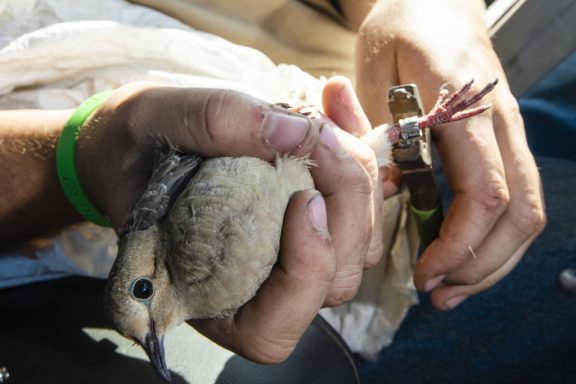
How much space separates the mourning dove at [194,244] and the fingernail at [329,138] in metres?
0.13

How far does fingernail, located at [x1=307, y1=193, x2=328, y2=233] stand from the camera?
1.60m

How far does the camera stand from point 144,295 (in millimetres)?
1642

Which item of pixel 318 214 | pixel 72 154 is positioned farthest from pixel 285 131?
pixel 72 154

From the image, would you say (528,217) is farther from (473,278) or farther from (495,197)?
(473,278)

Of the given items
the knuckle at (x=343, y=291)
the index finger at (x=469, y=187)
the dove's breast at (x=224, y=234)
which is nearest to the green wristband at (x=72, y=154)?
the dove's breast at (x=224, y=234)

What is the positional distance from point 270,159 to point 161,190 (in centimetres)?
36

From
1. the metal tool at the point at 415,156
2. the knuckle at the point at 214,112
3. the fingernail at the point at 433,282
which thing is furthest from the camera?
the fingernail at the point at 433,282

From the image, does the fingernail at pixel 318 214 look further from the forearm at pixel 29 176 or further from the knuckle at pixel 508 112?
the forearm at pixel 29 176

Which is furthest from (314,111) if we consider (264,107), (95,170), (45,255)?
(45,255)

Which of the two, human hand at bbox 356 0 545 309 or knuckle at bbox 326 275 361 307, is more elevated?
human hand at bbox 356 0 545 309

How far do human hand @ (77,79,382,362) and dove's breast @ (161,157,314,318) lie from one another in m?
0.05

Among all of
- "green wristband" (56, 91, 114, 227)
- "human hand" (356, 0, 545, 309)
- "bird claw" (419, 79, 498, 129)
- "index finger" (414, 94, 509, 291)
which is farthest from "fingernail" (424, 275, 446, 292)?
"green wristband" (56, 91, 114, 227)

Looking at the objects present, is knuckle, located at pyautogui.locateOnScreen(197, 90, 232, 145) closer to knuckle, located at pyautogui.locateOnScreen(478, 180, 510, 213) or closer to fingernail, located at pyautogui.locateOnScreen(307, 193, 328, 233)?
fingernail, located at pyautogui.locateOnScreen(307, 193, 328, 233)

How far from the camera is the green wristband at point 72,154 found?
194cm
